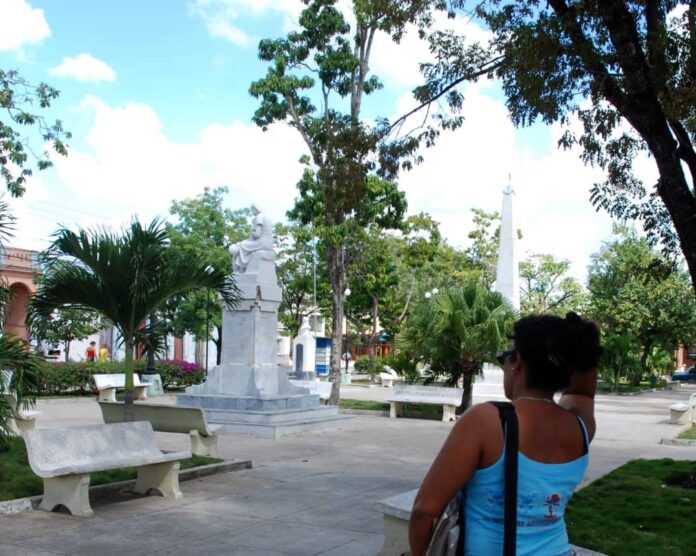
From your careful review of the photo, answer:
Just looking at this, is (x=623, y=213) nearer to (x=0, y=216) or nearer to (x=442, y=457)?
(x=0, y=216)

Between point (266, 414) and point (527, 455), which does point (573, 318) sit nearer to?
point (527, 455)

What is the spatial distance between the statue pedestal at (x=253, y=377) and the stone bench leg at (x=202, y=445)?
3.87 meters

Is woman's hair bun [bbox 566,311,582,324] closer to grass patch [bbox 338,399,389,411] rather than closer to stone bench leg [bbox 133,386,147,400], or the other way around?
grass patch [bbox 338,399,389,411]

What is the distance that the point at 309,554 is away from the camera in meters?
6.06

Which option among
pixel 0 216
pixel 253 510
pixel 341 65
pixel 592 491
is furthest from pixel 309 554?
pixel 341 65

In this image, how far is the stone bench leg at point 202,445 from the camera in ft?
34.4

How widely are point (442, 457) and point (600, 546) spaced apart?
176 inches

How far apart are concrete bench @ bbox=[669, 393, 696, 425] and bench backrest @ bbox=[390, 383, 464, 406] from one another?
5.04 metres

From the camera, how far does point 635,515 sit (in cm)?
710

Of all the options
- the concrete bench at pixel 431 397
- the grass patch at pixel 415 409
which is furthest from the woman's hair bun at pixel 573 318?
the grass patch at pixel 415 409

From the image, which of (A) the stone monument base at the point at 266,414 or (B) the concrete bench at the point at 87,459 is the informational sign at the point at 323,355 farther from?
(B) the concrete bench at the point at 87,459

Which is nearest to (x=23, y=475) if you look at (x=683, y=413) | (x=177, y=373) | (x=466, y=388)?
(x=466, y=388)

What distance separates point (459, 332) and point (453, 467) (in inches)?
600

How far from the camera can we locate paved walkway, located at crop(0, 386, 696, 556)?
628 cm
